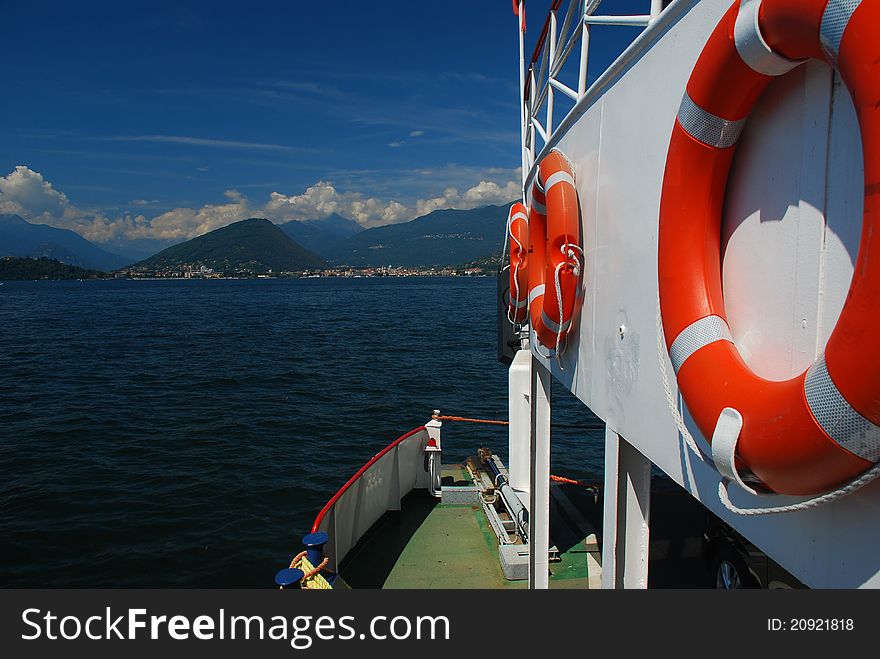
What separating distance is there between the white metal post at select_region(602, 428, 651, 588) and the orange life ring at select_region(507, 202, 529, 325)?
179cm

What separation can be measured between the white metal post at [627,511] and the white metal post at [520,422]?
155 inches

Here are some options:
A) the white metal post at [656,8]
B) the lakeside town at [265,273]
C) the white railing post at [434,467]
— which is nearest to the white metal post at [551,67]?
the white metal post at [656,8]

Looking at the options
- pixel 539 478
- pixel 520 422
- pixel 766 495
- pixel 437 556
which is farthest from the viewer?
pixel 520 422

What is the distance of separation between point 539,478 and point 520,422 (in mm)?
2559

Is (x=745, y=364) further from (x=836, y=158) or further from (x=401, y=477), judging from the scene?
(x=401, y=477)

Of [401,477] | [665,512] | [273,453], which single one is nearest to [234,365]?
[273,453]

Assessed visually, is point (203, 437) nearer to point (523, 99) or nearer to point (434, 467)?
point (434, 467)

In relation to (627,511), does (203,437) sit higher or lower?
lower

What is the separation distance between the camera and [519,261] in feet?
14.7

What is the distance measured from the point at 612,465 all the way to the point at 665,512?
4.43m

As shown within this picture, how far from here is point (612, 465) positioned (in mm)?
2732

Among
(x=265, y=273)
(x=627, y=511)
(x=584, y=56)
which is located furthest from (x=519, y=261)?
(x=265, y=273)

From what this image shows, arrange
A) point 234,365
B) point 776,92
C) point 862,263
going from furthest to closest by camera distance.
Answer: point 234,365 → point 776,92 → point 862,263

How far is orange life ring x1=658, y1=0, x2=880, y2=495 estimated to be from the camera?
3.34 feet
